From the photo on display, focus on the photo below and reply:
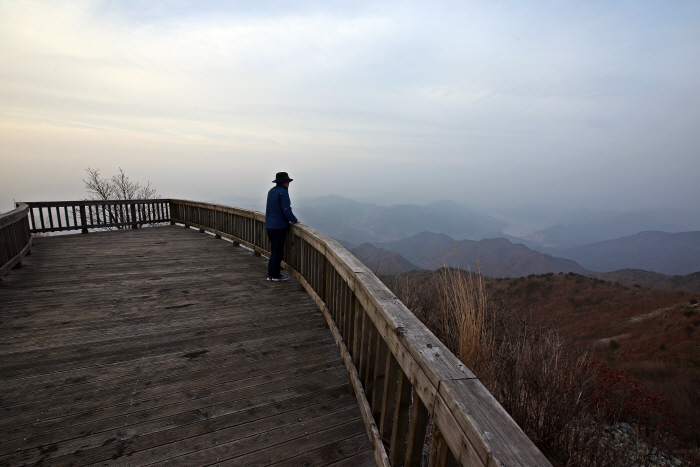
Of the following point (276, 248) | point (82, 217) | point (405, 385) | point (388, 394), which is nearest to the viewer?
→ point (405, 385)

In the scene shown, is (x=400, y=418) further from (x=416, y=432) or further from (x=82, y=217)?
(x=82, y=217)

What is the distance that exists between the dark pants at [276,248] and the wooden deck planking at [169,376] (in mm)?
274

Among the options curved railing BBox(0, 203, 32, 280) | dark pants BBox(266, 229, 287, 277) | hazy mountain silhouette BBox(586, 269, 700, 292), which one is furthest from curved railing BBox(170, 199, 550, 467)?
hazy mountain silhouette BBox(586, 269, 700, 292)

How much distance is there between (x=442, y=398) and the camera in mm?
1213

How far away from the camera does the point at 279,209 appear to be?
16.9 feet

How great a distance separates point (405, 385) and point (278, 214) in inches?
153

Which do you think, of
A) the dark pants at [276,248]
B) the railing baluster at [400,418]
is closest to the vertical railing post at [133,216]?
the dark pants at [276,248]

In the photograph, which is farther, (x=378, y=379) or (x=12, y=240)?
(x=12, y=240)

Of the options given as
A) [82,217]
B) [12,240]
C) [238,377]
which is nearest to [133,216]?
[82,217]

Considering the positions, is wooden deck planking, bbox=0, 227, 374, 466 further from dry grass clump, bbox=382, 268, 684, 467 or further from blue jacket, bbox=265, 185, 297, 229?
dry grass clump, bbox=382, 268, 684, 467

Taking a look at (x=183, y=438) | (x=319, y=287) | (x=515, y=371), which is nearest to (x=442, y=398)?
(x=183, y=438)

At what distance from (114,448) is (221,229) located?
24.4ft

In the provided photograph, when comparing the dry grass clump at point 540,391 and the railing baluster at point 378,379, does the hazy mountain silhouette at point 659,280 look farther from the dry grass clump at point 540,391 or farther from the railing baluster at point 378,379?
the railing baluster at point 378,379

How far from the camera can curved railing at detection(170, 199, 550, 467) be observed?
98 centimetres
